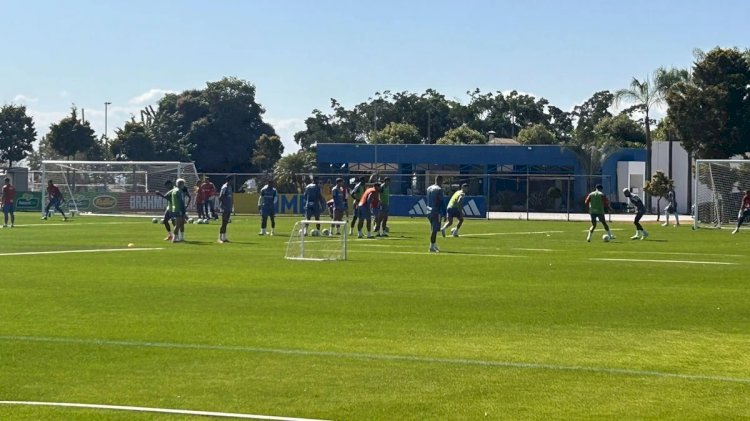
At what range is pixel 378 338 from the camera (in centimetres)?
1409

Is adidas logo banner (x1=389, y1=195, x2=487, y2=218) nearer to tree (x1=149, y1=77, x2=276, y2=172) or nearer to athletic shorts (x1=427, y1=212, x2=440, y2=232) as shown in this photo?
athletic shorts (x1=427, y1=212, x2=440, y2=232)

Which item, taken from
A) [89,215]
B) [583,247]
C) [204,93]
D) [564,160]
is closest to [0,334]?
[583,247]

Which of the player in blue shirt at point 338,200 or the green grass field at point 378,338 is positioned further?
the player in blue shirt at point 338,200

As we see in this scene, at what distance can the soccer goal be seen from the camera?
27.5m

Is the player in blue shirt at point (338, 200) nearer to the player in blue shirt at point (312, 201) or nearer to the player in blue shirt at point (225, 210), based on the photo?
the player in blue shirt at point (312, 201)

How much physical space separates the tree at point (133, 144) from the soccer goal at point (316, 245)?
233ft

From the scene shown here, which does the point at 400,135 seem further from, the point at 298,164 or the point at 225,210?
the point at 225,210

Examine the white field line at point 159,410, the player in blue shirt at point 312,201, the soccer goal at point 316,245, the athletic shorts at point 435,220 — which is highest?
the player in blue shirt at point 312,201

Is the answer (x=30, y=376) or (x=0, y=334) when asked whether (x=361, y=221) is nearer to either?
(x=0, y=334)

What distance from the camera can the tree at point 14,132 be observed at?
335 ft

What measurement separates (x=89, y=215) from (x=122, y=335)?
171 feet

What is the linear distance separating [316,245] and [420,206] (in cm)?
3627

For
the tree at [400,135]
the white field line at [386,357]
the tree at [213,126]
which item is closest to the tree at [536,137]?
the tree at [400,135]

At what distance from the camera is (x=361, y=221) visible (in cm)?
3816
